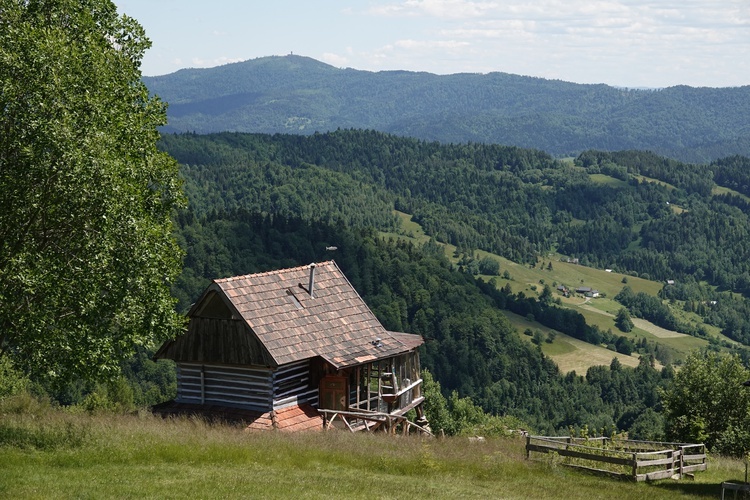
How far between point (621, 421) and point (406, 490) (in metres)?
149

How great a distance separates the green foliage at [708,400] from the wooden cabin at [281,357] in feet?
54.2

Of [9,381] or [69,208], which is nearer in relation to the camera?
[69,208]

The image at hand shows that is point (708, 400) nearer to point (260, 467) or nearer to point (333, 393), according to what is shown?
point (333, 393)

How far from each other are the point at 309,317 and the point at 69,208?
55.0ft

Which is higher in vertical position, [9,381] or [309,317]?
[309,317]

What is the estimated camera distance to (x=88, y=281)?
2589cm

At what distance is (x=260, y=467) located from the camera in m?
27.1

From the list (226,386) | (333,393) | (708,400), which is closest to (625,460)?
(333,393)

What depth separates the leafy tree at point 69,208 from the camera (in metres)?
24.9

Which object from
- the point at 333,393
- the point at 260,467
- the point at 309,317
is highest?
the point at 309,317

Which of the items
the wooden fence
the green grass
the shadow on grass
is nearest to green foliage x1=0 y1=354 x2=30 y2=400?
the green grass

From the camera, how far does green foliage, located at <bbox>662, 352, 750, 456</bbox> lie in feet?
161

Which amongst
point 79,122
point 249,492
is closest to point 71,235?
point 79,122

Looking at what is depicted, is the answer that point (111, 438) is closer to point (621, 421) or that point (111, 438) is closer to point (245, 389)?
point (245, 389)
